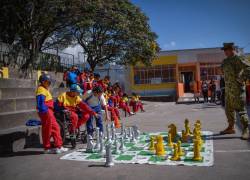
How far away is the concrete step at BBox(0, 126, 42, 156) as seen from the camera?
7.09 meters

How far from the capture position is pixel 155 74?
36.5 meters

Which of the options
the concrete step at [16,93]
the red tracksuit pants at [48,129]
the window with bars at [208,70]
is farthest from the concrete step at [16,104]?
the window with bars at [208,70]

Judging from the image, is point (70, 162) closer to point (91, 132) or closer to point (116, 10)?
point (91, 132)

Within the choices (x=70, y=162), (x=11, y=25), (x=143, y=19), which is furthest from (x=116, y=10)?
(x=70, y=162)

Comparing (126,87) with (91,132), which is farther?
(126,87)

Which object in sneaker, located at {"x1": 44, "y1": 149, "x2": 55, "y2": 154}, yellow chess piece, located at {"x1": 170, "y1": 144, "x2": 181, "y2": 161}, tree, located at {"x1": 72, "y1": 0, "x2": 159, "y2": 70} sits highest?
tree, located at {"x1": 72, "y1": 0, "x2": 159, "y2": 70}

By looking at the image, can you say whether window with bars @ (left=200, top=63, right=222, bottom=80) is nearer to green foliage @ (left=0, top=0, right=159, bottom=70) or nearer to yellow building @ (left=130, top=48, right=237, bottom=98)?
yellow building @ (left=130, top=48, right=237, bottom=98)

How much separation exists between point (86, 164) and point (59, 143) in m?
1.50

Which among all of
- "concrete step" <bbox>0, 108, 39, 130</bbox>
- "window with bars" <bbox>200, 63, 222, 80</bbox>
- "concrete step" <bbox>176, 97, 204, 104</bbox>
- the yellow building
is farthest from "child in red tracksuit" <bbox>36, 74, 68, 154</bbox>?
"window with bars" <bbox>200, 63, 222, 80</bbox>

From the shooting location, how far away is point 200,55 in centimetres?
3700

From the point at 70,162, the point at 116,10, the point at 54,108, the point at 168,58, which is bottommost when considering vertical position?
the point at 70,162

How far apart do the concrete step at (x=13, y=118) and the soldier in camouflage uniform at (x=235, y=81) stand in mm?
6040

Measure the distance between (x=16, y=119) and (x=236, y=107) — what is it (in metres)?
6.26

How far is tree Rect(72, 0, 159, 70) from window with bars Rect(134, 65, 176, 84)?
8.46 metres
